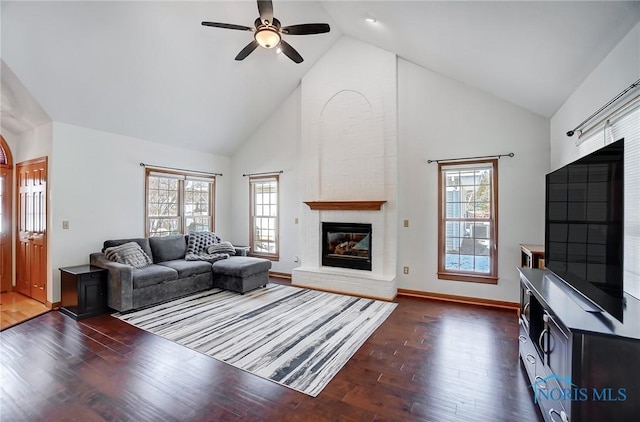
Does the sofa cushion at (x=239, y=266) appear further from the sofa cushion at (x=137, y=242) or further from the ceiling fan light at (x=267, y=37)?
the ceiling fan light at (x=267, y=37)

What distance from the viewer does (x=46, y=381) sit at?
7.76 feet

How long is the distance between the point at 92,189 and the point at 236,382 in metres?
3.82

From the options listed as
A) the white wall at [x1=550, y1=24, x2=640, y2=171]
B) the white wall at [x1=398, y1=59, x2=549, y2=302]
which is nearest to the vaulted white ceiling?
the white wall at [x1=550, y1=24, x2=640, y2=171]

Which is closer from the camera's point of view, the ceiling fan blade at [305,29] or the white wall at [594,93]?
the white wall at [594,93]

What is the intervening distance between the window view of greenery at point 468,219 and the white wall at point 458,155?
177 mm

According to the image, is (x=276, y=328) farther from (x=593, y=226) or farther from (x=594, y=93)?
(x=594, y=93)

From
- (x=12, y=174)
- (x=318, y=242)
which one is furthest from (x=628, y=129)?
(x=12, y=174)

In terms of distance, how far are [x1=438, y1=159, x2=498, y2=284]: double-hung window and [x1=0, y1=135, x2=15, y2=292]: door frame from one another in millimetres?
6846

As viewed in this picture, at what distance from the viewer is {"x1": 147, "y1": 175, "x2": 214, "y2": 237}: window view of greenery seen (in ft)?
17.5

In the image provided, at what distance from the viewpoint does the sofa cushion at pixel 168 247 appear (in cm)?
488

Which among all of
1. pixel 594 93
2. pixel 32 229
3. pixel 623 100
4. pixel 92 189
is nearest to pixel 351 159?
pixel 594 93

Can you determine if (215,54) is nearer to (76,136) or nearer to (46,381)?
(76,136)

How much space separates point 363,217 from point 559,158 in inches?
106
